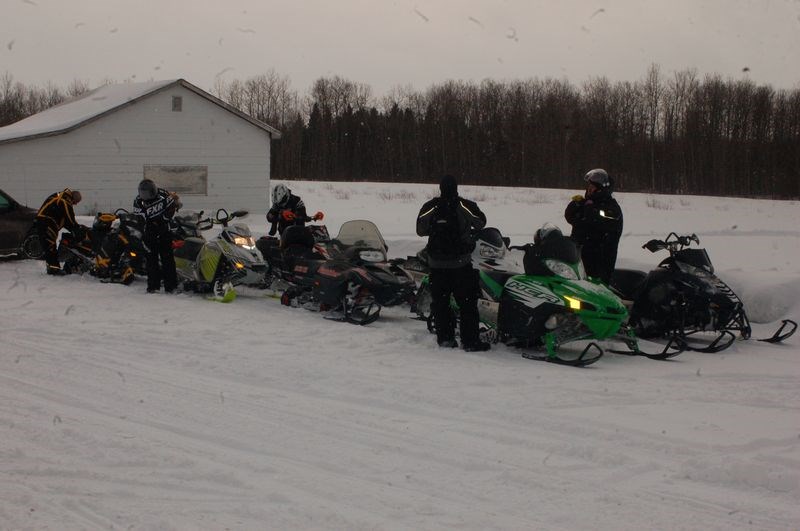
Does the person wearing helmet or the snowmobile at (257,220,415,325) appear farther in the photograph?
the person wearing helmet

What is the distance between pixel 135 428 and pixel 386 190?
31807 mm

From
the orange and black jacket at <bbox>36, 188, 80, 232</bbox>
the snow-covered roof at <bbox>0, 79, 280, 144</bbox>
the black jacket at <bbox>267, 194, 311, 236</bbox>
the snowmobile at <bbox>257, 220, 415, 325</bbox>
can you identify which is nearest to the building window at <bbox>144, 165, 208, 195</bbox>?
the snow-covered roof at <bbox>0, 79, 280, 144</bbox>

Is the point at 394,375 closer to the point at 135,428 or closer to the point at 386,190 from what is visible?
the point at 135,428

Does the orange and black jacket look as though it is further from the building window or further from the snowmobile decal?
the building window

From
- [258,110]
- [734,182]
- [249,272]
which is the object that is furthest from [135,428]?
[258,110]

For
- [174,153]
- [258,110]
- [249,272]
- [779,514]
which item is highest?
[258,110]

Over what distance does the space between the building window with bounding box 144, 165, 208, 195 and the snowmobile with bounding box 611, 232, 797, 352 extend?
1801 cm

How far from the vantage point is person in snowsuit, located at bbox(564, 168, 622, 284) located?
945 cm

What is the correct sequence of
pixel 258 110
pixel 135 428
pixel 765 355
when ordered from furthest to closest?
pixel 258 110 → pixel 765 355 → pixel 135 428

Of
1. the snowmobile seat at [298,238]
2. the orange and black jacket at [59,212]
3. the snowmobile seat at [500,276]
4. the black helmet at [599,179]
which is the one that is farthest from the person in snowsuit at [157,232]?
the black helmet at [599,179]

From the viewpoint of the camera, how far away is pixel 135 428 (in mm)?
5242

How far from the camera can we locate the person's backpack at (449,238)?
7992mm

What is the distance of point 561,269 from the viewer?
7.77 m

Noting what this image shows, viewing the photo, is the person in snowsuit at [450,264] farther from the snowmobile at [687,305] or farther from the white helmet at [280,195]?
the white helmet at [280,195]
